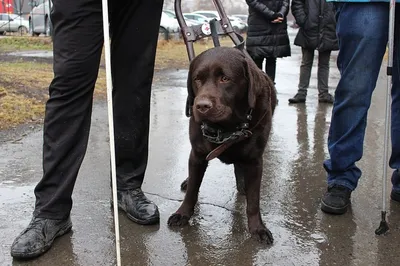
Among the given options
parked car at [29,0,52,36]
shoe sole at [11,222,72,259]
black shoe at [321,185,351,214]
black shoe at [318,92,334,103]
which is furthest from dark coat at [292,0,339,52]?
parked car at [29,0,52,36]

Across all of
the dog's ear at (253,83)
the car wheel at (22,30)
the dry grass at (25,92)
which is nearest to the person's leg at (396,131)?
the dog's ear at (253,83)

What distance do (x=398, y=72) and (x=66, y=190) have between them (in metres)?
2.27

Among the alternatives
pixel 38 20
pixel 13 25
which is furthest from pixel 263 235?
pixel 13 25

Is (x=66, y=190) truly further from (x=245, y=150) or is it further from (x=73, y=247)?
(x=245, y=150)

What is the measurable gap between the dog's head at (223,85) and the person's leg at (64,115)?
59 centimetres

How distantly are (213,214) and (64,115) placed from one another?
1.17 m

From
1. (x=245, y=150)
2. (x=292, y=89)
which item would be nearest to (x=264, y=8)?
(x=292, y=89)

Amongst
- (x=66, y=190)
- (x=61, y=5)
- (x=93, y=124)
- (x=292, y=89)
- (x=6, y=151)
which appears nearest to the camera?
(x=61, y=5)

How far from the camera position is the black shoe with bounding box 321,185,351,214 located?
331cm

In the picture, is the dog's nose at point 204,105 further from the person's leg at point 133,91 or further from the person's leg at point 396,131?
the person's leg at point 396,131

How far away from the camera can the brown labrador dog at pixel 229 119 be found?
2791mm

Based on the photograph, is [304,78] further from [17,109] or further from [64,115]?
[64,115]

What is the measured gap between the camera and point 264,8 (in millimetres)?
7199

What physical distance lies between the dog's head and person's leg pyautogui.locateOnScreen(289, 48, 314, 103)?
15.8 ft
